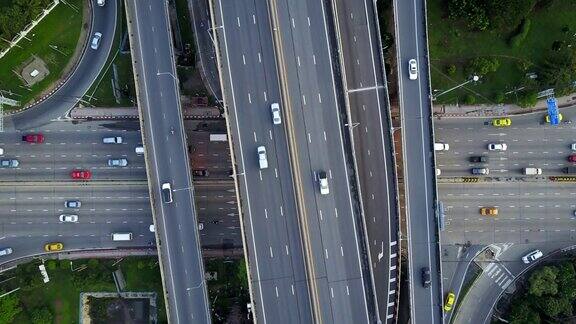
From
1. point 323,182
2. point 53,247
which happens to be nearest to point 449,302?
point 323,182

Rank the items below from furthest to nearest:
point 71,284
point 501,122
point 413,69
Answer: point 501,122 → point 71,284 → point 413,69

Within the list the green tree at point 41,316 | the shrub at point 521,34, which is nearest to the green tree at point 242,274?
the green tree at point 41,316

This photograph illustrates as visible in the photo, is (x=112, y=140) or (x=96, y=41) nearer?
(x=96, y=41)

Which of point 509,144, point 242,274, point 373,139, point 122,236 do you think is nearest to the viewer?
point 373,139

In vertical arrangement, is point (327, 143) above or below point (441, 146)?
above

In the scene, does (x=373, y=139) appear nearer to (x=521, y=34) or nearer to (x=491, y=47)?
(x=491, y=47)

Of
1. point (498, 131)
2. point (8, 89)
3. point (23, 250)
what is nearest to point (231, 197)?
point (23, 250)

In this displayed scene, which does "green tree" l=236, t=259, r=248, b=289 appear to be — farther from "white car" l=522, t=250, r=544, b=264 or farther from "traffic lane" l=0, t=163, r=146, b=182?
"white car" l=522, t=250, r=544, b=264
